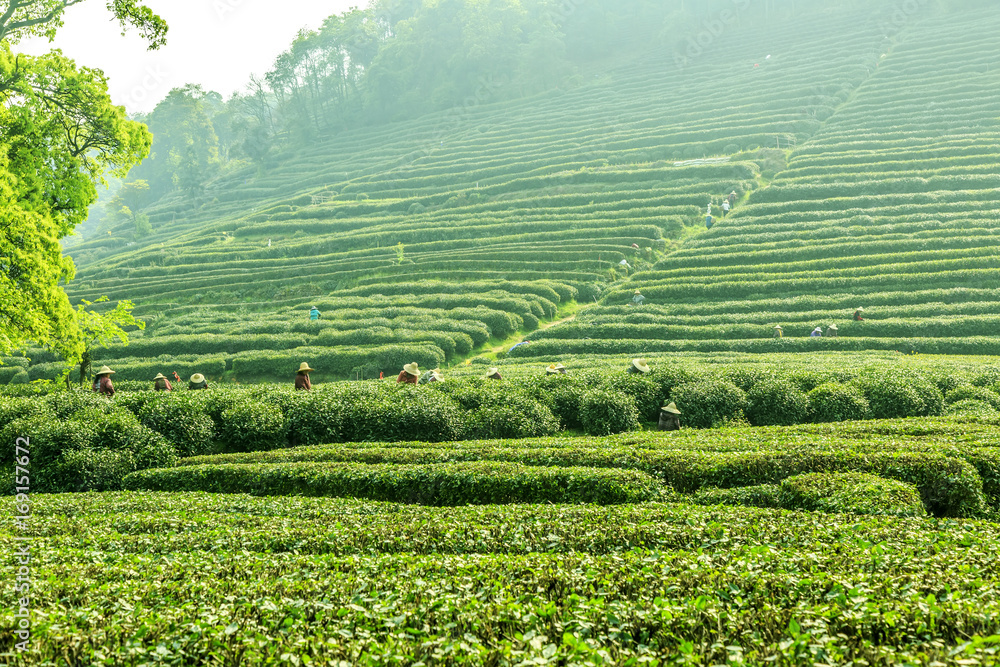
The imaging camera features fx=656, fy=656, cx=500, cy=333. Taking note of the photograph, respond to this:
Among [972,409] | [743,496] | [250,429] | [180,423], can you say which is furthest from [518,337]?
[743,496]

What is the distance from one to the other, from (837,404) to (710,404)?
12.8 ft

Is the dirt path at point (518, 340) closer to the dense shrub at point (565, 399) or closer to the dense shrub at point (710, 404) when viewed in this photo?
the dense shrub at point (565, 399)

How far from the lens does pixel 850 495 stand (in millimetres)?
12141

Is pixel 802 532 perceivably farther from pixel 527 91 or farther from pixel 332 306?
pixel 527 91

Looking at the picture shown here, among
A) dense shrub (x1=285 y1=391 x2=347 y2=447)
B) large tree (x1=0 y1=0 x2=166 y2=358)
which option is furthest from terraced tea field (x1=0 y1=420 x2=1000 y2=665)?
large tree (x1=0 y1=0 x2=166 y2=358)

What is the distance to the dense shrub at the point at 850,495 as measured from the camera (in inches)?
460

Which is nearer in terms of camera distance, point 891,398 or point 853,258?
point 891,398

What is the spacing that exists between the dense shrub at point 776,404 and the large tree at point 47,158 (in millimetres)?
23087

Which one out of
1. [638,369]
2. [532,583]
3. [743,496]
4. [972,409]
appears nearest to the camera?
[532,583]

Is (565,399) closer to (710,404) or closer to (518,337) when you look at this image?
(710,404)

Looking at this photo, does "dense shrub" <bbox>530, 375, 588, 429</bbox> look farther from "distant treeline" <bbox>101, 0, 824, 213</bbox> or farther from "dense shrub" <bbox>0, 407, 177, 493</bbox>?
"distant treeline" <bbox>101, 0, 824, 213</bbox>

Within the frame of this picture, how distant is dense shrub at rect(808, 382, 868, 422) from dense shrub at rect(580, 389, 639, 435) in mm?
5672

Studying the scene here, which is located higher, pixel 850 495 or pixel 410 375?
pixel 410 375

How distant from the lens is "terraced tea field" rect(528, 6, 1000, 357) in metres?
35.3
